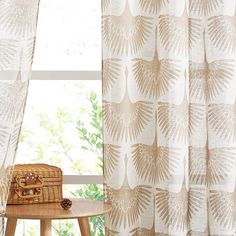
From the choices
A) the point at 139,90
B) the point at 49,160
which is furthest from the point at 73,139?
the point at 139,90

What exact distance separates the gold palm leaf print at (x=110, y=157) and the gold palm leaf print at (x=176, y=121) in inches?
8.0

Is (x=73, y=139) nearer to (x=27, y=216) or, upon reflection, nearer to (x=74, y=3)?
(x=74, y=3)

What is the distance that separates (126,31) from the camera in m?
2.38

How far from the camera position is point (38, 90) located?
2.74 meters

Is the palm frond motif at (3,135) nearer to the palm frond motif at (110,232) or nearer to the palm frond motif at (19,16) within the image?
the palm frond motif at (19,16)

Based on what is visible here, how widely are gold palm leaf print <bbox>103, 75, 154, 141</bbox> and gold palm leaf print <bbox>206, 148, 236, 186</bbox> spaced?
30 cm

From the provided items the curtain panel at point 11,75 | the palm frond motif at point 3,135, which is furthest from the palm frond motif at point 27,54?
the palm frond motif at point 3,135

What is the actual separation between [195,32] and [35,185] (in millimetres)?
872

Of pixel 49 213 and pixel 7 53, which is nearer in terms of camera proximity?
pixel 7 53

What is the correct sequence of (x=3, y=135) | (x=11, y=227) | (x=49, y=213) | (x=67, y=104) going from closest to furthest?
1. (x=3, y=135)
2. (x=49, y=213)
3. (x=11, y=227)
4. (x=67, y=104)

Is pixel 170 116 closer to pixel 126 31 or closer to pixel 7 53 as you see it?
pixel 126 31

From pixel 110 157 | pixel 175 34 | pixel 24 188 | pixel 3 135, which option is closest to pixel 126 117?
pixel 110 157

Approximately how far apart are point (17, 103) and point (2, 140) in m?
0.12

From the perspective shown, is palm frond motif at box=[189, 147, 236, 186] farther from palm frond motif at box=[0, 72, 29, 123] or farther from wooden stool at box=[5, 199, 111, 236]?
palm frond motif at box=[0, 72, 29, 123]
